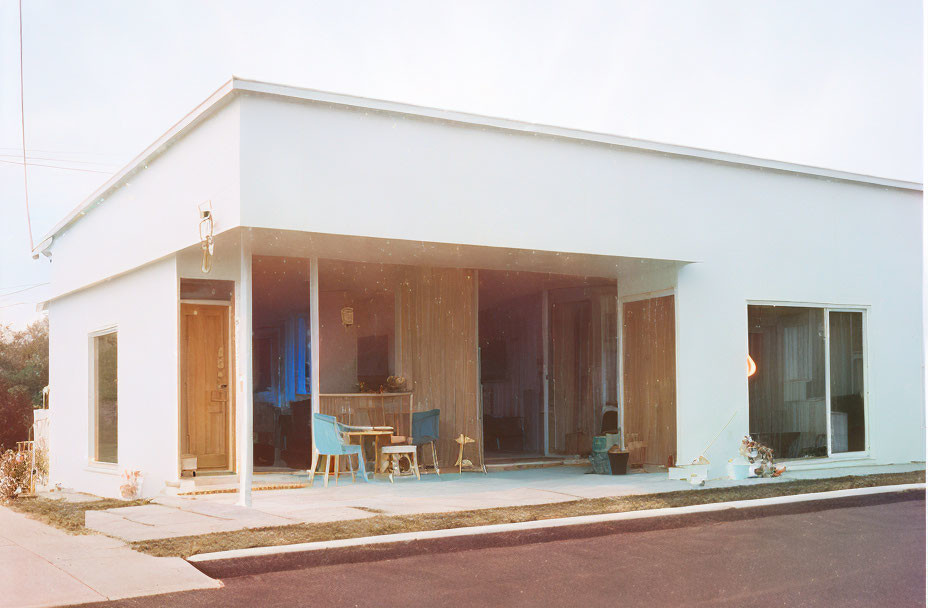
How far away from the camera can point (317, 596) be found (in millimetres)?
4965

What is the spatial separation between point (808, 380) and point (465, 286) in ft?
14.8

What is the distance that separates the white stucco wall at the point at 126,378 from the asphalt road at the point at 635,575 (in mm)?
4008

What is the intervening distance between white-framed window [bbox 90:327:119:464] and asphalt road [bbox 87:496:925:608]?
19.8 ft

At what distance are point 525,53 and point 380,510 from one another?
4.15 m

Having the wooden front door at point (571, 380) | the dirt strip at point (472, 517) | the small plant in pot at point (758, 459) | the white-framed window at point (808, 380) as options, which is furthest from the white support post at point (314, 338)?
the white-framed window at point (808, 380)

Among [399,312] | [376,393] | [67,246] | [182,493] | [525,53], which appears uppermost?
[525,53]

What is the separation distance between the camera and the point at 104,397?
438 inches

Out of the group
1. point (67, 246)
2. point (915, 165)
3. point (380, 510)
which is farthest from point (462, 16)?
point (67, 246)

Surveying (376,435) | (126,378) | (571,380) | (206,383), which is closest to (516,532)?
(376,435)

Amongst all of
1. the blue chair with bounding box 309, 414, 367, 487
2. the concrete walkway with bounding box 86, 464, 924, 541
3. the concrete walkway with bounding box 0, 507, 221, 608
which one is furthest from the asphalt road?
the blue chair with bounding box 309, 414, 367, 487

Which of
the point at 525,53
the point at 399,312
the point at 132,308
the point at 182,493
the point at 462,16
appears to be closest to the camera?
the point at 462,16

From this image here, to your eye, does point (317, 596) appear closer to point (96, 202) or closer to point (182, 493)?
point (182, 493)

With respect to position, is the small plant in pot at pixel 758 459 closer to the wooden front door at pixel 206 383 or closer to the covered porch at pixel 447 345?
the covered porch at pixel 447 345

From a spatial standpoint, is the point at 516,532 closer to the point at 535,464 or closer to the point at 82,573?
the point at 82,573
